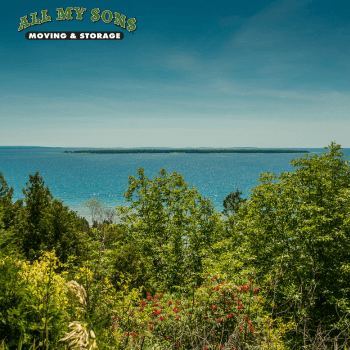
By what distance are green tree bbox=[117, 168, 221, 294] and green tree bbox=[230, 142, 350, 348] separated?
2880mm

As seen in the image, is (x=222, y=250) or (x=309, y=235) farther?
(x=222, y=250)

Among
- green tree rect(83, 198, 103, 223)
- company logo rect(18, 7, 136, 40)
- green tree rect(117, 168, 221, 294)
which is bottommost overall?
green tree rect(83, 198, 103, 223)

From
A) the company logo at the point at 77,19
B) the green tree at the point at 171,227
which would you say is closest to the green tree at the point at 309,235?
the green tree at the point at 171,227

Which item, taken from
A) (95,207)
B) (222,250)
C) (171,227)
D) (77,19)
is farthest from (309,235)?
(95,207)

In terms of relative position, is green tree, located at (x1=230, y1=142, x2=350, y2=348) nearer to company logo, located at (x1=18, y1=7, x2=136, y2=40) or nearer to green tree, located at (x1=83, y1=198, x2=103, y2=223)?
company logo, located at (x1=18, y1=7, x2=136, y2=40)

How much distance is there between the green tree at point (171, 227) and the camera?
15219mm

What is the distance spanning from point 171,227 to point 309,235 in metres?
8.59

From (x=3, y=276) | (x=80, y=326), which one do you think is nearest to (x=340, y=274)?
(x=80, y=326)

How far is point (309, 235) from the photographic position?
12.5m

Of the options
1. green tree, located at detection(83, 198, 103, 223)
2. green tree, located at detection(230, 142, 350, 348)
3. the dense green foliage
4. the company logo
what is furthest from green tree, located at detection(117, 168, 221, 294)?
green tree, located at detection(83, 198, 103, 223)

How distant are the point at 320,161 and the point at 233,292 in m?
11.9

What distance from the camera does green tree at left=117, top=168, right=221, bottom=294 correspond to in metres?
15.2

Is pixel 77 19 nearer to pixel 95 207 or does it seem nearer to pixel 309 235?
pixel 309 235

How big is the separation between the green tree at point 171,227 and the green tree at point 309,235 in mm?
2880
